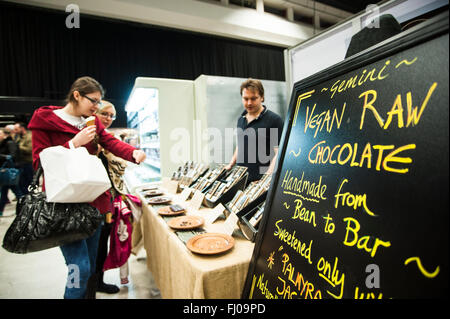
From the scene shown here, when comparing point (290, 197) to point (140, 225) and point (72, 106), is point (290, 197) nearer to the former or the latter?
point (72, 106)

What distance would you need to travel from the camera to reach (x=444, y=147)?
1.45 feet

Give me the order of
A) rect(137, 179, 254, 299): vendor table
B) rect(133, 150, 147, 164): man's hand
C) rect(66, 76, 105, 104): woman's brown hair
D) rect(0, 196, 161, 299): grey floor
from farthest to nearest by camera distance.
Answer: rect(0, 196, 161, 299): grey floor < rect(133, 150, 147, 164): man's hand < rect(66, 76, 105, 104): woman's brown hair < rect(137, 179, 254, 299): vendor table

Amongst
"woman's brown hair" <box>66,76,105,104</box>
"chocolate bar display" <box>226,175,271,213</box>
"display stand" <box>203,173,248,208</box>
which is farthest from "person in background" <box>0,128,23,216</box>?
"chocolate bar display" <box>226,175,271,213</box>

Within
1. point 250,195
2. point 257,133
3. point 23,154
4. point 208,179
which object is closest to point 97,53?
point 23,154

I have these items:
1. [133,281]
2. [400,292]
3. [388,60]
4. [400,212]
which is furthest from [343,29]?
[133,281]

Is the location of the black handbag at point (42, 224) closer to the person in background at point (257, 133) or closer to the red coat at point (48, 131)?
the red coat at point (48, 131)

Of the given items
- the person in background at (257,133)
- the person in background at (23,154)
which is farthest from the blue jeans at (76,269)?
the person in background at (23,154)

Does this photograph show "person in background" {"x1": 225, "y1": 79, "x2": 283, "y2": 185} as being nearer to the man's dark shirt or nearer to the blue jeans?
the man's dark shirt

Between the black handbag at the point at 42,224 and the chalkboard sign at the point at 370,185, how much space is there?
3.15 feet

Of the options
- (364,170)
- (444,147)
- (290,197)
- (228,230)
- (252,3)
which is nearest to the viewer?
Result: (444,147)

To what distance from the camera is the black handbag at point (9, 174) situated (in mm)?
4074

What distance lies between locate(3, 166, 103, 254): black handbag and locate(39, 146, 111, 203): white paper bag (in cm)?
8

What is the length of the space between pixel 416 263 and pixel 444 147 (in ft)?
0.75

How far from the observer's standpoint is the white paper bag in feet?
3.73
